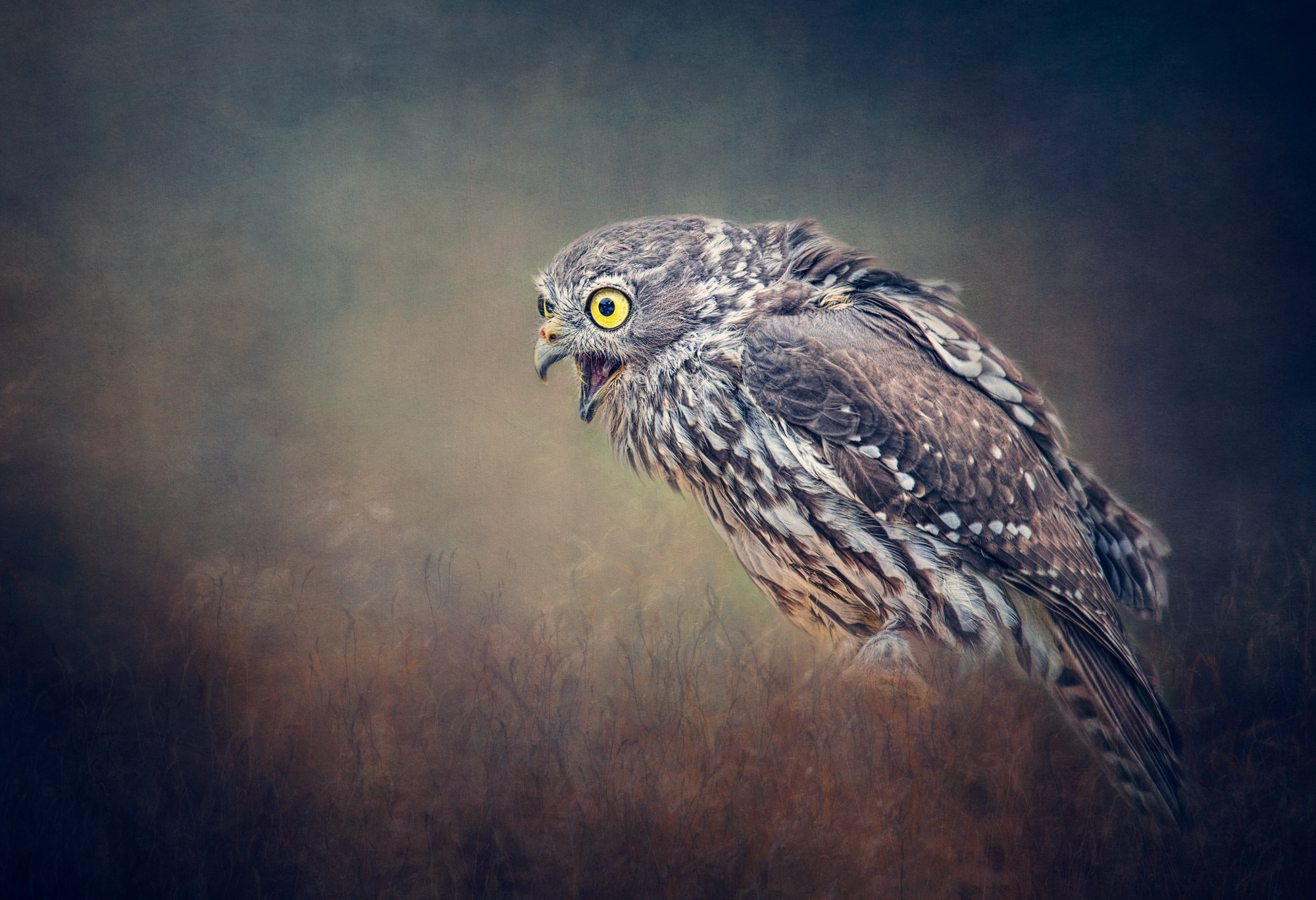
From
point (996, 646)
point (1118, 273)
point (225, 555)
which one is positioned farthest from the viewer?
point (1118, 273)

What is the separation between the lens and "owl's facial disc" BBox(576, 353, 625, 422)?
6.72 ft

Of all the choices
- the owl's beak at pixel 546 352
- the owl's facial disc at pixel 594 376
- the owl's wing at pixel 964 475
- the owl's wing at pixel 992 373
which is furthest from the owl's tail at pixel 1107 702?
Answer: the owl's beak at pixel 546 352

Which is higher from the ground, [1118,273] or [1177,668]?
[1118,273]

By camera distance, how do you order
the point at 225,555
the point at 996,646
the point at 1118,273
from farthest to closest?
the point at 1118,273 → the point at 225,555 → the point at 996,646

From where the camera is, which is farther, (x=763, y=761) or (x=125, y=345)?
(x=125, y=345)

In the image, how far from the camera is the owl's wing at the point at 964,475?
1825mm

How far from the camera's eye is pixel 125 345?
2.19 m

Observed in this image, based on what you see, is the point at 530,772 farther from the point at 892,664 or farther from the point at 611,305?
the point at 611,305

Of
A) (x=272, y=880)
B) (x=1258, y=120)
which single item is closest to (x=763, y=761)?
(x=272, y=880)

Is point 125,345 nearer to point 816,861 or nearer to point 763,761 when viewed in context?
point 763,761

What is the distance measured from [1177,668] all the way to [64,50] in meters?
3.41

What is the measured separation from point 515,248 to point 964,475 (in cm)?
129

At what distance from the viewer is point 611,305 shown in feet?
6.53

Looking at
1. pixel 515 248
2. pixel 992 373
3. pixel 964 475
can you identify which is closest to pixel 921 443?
pixel 964 475
